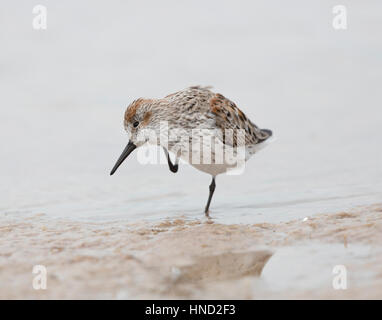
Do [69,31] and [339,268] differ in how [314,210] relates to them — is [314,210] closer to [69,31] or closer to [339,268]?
[339,268]

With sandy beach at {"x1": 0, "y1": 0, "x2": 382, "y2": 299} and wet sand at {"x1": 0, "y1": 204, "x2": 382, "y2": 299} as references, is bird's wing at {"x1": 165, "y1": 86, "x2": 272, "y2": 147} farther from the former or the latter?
wet sand at {"x1": 0, "y1": 204, "x2": 382, "y2": 299}

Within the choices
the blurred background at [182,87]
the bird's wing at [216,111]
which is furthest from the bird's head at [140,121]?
the blurred background at [182,87]

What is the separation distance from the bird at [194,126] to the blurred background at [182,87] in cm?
63

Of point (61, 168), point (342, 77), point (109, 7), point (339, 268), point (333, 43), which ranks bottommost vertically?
point (339, 268)

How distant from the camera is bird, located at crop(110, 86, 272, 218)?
5.99 metres

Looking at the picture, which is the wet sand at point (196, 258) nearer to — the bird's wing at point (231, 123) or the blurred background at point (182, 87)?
the blurred background at point (182, 87)

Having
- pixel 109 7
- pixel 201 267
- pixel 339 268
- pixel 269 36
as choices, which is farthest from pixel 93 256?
pixel 109 7

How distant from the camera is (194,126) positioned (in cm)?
609

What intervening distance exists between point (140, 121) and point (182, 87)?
4.49 meters

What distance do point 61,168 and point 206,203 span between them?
103 inches

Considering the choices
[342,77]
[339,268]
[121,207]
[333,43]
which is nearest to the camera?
[339,268]

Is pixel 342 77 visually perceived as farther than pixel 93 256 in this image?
Yes

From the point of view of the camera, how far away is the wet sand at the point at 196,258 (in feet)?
12.1

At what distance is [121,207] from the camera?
672cm
